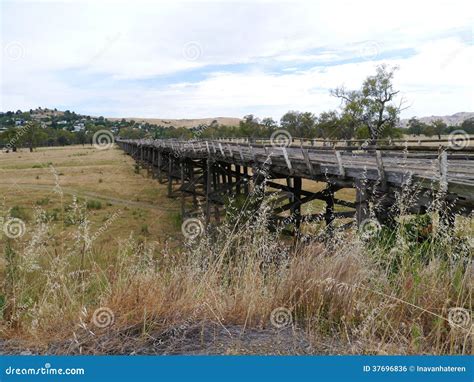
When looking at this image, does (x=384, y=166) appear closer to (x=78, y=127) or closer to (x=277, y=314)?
(x=277, y=314)

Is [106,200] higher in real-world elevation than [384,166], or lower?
lower

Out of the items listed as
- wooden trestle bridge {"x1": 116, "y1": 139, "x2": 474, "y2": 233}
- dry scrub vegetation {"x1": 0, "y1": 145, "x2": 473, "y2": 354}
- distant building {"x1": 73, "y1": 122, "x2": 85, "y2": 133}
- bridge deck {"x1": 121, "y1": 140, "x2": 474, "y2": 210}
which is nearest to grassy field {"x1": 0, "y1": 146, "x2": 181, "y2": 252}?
wooden trestle bridge {"x1": 116, "y1": 139, "x2": 474, "y2": 233}

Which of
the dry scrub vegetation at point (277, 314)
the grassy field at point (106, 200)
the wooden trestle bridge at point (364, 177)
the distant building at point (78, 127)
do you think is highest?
the distant building at point (78, 127)

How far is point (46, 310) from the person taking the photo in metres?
2.95

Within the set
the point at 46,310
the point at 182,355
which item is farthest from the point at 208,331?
the point at 46,310

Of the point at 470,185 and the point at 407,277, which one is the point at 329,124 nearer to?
the point at 470,185

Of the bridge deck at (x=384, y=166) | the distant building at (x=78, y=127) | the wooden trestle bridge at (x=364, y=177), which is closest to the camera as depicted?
the wooden trestle bridge at (x=364, y=177)

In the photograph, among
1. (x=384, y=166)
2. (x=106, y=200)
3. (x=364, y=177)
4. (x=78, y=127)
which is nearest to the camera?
(x=364, y=177)

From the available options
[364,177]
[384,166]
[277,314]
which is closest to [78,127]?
[384,166]

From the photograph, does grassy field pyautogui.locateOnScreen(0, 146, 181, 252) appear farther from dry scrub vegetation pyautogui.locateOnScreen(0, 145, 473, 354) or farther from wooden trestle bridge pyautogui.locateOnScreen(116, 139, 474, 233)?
dry scrub vegetation pyautogui.locateOnScreen(0, 145, 473, 354)

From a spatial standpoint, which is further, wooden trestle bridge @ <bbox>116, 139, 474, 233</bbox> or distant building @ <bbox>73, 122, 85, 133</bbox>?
distant building @ <bbox>73, 122, 85, 133</bbox>

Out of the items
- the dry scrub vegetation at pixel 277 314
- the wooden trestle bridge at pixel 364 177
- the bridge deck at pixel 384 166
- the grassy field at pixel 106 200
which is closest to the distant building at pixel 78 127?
the grassy field at pixel 106 200

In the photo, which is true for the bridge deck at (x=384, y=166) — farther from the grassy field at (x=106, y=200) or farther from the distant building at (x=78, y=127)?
the distant building at (x=78, y=127)

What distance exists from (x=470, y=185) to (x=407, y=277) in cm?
292
